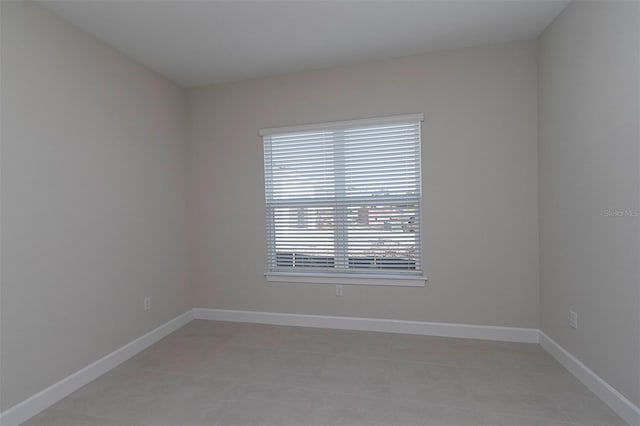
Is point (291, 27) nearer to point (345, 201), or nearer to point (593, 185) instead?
point (345, 201)

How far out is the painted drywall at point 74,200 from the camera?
200 centimetres

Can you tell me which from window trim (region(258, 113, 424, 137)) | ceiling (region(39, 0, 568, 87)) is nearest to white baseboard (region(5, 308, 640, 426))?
window trim (region(258, 113, 424, 137))

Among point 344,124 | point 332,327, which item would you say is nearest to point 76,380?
point 332,327

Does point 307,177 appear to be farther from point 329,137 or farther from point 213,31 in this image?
point 213,31

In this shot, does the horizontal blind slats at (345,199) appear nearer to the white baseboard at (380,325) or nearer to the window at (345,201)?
the window at (345,201)

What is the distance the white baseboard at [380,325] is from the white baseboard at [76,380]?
0.67 metres

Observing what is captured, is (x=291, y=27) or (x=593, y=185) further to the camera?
(x=291, y=27)

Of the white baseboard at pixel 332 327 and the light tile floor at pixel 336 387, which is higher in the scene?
the white baseboard at pixel 332 327

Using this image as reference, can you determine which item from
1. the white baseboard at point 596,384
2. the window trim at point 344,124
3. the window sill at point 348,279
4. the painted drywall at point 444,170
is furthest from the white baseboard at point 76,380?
the white baseboard at point 596,384

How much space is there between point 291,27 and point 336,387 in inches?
113

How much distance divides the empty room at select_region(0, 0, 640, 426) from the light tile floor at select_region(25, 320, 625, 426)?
2 centimetres

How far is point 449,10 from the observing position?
7.82ft

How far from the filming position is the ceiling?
7.55ft

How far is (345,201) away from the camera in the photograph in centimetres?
335
